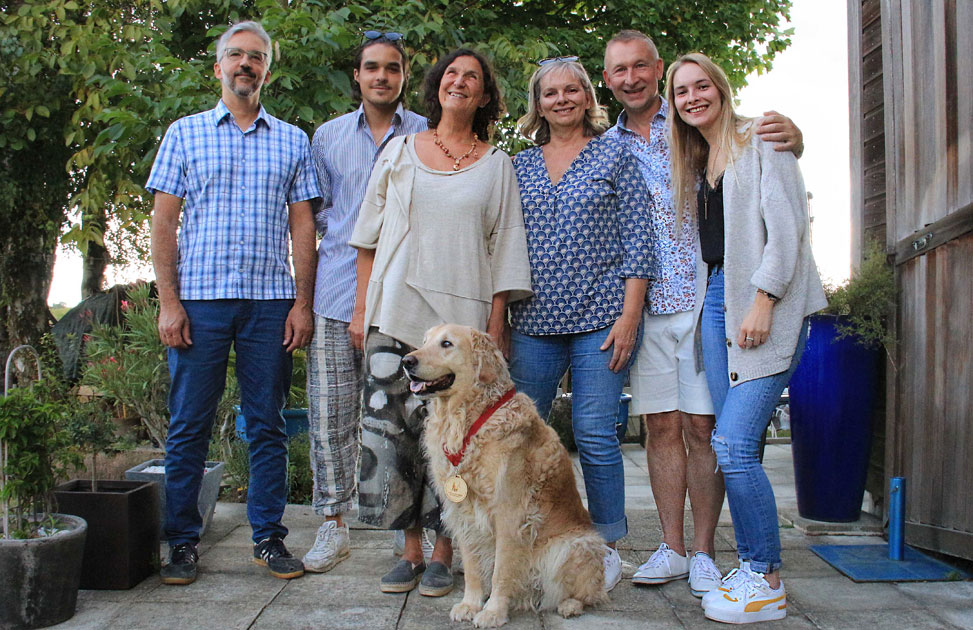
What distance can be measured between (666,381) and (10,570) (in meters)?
2.60

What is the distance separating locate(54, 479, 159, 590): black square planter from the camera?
3.13 meters

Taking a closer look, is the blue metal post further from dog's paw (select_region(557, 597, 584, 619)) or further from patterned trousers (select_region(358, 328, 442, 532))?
patterned trousers (select_region(358, 328, 442, 532))

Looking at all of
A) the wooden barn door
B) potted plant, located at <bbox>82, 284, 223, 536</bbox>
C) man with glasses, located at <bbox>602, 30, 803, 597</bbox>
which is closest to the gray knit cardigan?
man with glasses, located at <bbox>602, 30, 803, 597</bbox>

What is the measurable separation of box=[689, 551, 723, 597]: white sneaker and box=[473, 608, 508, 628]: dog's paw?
2.84 ft

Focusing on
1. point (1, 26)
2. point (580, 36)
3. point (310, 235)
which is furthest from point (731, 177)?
point (1, 26)

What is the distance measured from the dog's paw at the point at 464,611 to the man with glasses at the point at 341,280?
0.85 meters

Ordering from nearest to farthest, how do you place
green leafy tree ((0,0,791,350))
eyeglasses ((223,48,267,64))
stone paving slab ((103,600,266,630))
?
stone paving slab ((103,600,266,630))
eyeglasses ((223,48,267,64))
green leafy tree ((0,0,791,350))

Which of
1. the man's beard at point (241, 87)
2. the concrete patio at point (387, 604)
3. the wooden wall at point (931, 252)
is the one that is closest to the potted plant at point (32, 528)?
the concrete patio at point (387, 604)

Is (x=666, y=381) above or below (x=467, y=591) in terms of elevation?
above

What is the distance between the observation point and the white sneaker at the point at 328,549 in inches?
134

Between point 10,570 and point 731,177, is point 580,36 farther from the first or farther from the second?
point 10,570

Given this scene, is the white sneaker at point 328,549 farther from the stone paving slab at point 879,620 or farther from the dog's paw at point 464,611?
the stone paving slab at point 879,620

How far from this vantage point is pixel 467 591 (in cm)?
289

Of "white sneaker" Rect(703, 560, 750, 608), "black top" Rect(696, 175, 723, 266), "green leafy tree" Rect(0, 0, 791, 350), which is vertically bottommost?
"white sneaker" Rect(703, 560, 750, 608)
